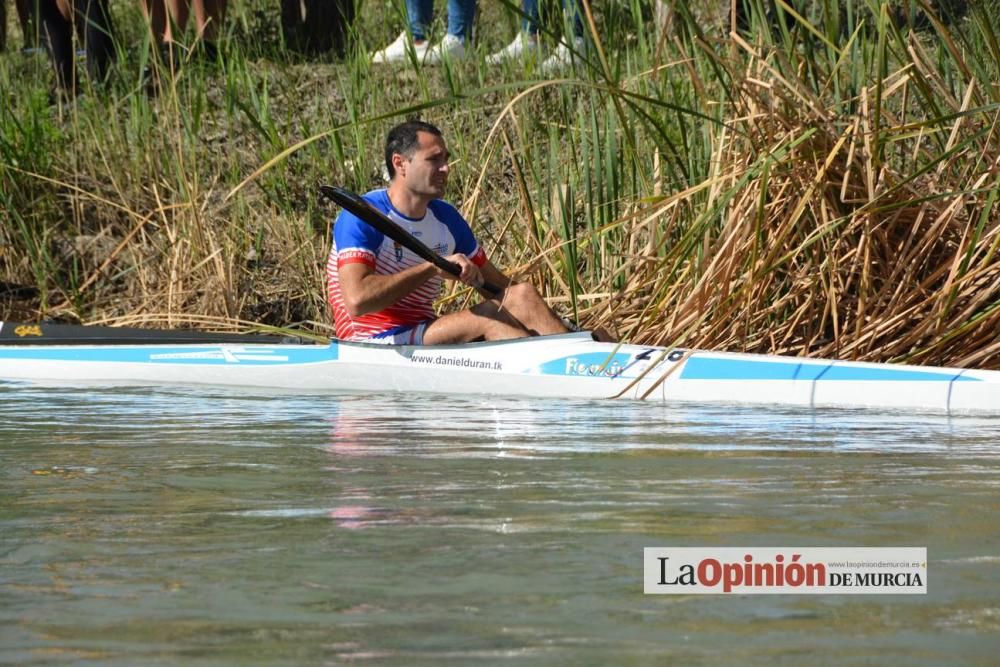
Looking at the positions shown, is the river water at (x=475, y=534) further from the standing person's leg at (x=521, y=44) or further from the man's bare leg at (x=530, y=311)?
the standing person's leg at (x=521, y=44)

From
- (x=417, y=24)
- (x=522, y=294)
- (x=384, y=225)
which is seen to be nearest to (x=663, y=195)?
(x=522, y=294)

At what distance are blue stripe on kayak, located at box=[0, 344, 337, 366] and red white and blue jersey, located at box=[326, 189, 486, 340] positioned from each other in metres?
0.18

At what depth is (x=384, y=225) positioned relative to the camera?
5594 millimetres

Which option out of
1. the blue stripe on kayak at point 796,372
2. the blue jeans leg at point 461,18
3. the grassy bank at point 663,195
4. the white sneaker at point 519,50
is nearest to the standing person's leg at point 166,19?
the grassy bank at point 663,195

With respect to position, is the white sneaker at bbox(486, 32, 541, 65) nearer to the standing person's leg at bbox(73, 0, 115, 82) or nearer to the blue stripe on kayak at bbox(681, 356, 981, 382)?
the blue stripe on kayak at bbox(681, 356, 981, 382)

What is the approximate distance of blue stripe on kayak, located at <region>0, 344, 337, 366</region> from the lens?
19.5ft

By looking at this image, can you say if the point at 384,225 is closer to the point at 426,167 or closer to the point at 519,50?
the point at 426,167

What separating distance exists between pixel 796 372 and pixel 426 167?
1.67 metres

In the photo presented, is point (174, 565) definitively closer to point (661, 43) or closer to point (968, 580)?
point (968, 580)

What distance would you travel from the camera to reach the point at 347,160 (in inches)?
331

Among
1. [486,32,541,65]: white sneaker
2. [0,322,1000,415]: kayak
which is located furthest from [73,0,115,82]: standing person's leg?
[0,322,1000,415]: kayak

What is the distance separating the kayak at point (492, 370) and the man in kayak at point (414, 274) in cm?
16

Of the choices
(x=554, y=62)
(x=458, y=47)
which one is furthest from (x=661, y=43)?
(x=458, y=47)

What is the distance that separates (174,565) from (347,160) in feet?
19.5
